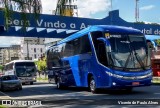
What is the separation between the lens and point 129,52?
1961cm

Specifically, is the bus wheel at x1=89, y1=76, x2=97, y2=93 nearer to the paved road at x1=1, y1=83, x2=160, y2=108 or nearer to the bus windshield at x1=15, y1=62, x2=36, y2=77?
the paved road at x1=1, y1=83, x2=160, y2=108

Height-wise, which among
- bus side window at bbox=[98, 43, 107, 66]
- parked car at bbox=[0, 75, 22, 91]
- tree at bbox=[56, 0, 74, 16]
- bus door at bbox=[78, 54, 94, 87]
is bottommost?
parked car at bbox=[0, 75, 22, 91]

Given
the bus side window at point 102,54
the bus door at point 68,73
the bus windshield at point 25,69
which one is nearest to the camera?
the bus side window at point 102,54

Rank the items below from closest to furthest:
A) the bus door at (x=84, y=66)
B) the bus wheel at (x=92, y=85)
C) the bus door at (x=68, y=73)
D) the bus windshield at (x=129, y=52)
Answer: the bus windshield at (x=129, y=52), the bus wheel at (x=92, y=85), the bus door at (x=84, y=66), the bus door at (x=68, y=73)

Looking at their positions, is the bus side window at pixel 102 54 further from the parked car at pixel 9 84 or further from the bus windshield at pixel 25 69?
the bus windshield at pixel 25 69

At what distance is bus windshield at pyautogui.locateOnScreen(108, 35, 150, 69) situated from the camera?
19.4 meters

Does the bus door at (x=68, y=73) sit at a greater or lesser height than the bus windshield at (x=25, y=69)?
greater

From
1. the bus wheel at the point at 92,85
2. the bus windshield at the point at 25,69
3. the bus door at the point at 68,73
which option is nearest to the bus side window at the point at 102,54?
the bus wheel at the point at 92,85

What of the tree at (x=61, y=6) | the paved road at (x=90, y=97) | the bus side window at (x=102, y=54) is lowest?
the paved road at (x=90, y=97)

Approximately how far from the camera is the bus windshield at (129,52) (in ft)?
63.5

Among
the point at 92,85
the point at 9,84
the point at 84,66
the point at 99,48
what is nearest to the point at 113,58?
the point at 99,48

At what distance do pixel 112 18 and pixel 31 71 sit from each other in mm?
15551

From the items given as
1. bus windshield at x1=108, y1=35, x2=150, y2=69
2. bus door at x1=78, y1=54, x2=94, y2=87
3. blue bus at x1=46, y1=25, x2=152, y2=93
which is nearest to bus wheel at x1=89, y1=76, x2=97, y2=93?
blue bus at x1=46, y1=25, x2=152, y2=93

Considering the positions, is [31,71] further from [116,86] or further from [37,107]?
[37,107]
